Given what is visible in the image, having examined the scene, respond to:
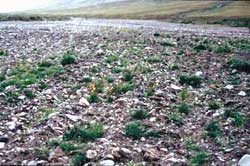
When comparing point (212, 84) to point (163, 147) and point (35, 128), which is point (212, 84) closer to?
point (163, 147)

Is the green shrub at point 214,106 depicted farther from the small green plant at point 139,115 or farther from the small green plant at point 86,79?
the small green plant at point 86,79

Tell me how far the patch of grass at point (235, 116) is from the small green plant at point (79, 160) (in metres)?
5.14

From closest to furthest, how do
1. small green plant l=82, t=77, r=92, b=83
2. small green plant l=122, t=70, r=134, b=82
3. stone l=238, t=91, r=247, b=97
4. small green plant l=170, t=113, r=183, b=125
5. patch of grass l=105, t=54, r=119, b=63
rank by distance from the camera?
small green plant l=170, t=113, r=183, b=125 < stone l=238, t=91, r=247, b=97 < small green plant l=82, t=77, r=92, b=83 < small green plant l=122, t=70, r=134, b=82 < patch of grass l=105, t=54, r=119, b=63

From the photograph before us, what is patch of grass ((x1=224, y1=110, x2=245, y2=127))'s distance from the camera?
1401cm

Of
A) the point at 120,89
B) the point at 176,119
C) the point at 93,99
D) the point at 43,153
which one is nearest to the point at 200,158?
the point at 176,119

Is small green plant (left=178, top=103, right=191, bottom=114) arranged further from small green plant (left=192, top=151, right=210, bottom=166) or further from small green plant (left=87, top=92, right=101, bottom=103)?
small green plant (left=192, top=151, right=210, bottom=166)

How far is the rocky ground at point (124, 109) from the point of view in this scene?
39.0 ft

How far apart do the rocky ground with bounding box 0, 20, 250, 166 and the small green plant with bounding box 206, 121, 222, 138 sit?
0.03 m

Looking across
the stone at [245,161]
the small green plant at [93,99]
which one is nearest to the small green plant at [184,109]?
the small green plant at [93,99]

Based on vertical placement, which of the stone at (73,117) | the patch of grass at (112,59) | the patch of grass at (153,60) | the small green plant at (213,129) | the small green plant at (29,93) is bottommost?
the small green plant at (213,129)

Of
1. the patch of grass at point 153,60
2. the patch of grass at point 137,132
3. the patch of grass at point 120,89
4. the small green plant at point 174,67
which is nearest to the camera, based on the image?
the patch of grass at point 137,132

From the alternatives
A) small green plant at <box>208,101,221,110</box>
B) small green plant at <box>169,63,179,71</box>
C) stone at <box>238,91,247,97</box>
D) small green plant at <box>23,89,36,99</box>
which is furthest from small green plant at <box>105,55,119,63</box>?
small green plant at <box>208,101,221,110</box>

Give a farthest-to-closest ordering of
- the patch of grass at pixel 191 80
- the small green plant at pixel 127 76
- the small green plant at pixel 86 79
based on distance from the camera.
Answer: the small green plant at pixel 127 76 < the small green plant at pixel 86 79 < the patch of grass at pixel 191 80

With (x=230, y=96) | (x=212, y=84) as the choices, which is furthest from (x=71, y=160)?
(x=212, y=84)
